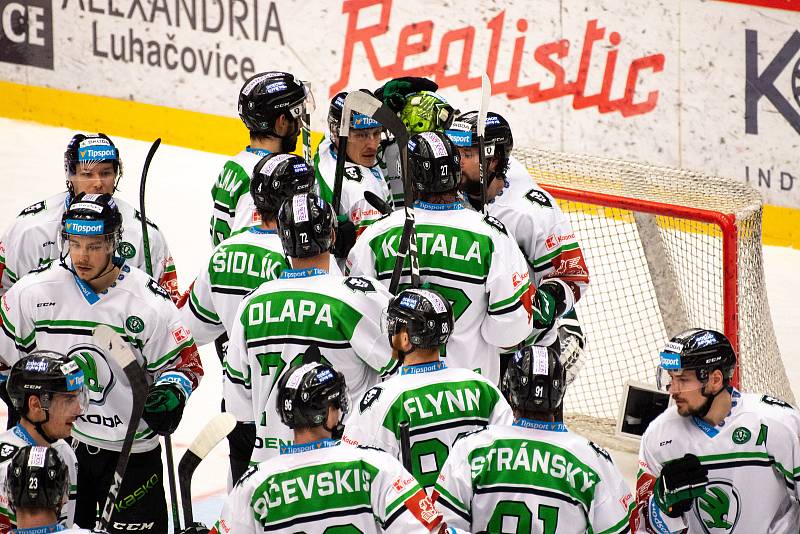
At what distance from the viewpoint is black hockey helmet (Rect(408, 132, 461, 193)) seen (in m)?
4.95

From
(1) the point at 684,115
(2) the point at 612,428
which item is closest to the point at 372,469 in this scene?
(2) the point at 612,428

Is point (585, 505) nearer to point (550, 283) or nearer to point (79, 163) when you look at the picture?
point (550, 283)

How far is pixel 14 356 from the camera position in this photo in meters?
4.86

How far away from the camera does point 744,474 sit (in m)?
4.48

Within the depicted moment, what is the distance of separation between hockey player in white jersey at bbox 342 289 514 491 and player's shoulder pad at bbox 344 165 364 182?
1.70m

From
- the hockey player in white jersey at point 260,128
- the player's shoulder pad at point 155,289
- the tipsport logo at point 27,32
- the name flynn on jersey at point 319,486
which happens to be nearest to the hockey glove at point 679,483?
the name flynn on jersey at point 319,486

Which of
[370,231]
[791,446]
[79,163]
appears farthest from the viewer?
[79,163]

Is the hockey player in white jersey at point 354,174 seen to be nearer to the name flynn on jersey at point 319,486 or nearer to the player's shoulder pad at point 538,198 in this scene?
the player's shoulder pad at point 538,198

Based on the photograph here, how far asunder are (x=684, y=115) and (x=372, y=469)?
662cm

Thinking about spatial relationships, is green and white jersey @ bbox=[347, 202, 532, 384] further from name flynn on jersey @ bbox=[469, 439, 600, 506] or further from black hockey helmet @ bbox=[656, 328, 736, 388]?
name flynn on jersey @ bbox=[469, 439, 600, 506]

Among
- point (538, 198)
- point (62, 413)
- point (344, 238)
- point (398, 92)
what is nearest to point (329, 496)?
point (62, 413)

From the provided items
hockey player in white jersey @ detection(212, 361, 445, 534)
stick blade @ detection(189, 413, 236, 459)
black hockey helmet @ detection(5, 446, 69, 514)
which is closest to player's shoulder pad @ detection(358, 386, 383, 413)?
stick blade @ detection(189, 413, 236, 459)

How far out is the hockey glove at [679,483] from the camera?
442 cm

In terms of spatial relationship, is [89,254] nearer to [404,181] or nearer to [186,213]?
[404,181]
